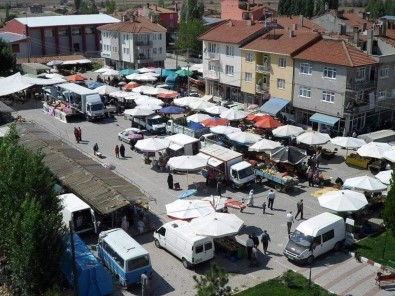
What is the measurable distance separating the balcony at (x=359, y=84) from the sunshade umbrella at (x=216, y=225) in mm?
22457

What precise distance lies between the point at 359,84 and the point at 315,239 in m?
23.1

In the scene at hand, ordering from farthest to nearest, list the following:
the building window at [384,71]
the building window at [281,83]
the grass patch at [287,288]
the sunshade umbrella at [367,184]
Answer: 1. the building window at [281,83]
2. the building window at [384,71]
3. the sunshade umbrella at [367,184]
4. the grass patch at [287,288]

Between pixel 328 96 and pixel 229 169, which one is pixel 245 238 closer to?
pixel 229 169

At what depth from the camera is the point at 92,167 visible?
3006 centimetres

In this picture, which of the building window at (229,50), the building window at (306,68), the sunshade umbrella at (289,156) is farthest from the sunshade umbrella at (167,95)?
the sunshade umbrella at (289,156)

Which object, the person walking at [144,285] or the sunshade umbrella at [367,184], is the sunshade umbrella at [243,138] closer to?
the sunshade umbrella at [367,184]

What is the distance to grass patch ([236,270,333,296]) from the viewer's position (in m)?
20.6

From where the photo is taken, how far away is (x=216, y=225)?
904 inches

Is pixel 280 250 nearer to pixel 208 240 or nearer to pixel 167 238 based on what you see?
pixel 208 240

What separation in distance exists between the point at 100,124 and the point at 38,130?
9.84 metres

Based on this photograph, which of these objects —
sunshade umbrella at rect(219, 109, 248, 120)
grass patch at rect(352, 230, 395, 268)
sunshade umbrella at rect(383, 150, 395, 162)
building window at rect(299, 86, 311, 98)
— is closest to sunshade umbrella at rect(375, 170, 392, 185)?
sunshade umbrella at rect(383, 150, 395, 162)

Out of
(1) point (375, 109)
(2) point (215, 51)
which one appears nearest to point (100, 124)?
(2) point (215, 51)

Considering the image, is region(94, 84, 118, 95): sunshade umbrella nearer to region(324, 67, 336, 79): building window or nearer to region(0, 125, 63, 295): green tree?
region(324, 67, 336, 79): building window

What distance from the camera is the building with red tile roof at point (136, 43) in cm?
7025
